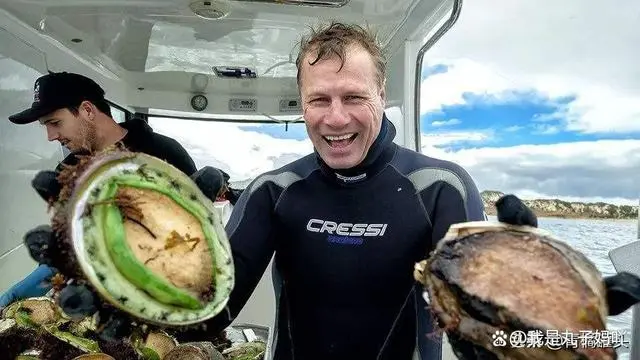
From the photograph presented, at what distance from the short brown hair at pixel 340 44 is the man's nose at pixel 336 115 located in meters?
0.11

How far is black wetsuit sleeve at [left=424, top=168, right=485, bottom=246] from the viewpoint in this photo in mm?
1778

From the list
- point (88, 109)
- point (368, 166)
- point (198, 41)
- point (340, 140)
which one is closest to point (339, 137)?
point (340, 140)

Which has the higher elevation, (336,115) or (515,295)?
(336,115)

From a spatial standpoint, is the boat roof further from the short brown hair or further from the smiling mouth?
the smiling mouth

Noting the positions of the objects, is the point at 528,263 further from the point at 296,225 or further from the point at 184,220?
the point at 296,225

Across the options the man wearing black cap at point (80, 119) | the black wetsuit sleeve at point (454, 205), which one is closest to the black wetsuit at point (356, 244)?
the black wetsuit sleeve at point (454, 205)

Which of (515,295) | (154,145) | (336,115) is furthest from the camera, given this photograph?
(154,145)

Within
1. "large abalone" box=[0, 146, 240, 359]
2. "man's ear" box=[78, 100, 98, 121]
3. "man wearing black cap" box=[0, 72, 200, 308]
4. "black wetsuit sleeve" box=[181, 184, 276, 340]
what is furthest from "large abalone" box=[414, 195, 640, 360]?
"man's ear" box=[78, 100, 98, 121]

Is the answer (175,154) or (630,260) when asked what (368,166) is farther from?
(175,154)

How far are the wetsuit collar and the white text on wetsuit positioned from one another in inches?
5.7

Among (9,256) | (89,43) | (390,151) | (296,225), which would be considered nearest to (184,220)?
(296,225)

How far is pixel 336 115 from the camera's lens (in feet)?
5.32

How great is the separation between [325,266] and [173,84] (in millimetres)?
3523

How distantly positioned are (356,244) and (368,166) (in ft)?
0.86
